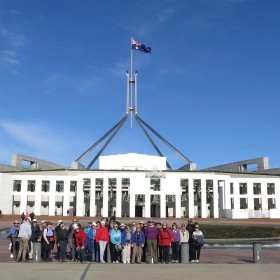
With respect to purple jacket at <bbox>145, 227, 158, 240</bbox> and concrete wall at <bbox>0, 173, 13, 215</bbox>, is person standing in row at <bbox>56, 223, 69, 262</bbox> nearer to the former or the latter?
purple jacket at <bbox>145, 227, 158, 240</bbox>

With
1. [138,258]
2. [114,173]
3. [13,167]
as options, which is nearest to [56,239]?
[138,258]

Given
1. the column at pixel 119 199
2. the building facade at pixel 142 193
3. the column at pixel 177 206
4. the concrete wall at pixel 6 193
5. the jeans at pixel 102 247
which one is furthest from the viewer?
the concrete wall at pixel 6 193

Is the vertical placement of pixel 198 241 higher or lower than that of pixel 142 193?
lower

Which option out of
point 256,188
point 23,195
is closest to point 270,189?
point 256,188

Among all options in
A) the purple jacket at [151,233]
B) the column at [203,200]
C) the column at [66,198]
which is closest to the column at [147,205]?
the column at [203,200]

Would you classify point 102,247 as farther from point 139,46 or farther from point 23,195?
point 139,46

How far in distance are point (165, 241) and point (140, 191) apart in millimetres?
45562

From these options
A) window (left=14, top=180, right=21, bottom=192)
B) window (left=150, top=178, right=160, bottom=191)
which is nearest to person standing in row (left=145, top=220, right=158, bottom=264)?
window (left=150, top=178, right=160, bottom=191)

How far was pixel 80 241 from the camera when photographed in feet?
45.2

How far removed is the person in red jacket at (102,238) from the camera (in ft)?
44.7

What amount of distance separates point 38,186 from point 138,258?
2012 inches

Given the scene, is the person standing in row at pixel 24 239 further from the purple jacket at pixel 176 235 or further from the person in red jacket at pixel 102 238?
the purple jacket at pixel 176 235
